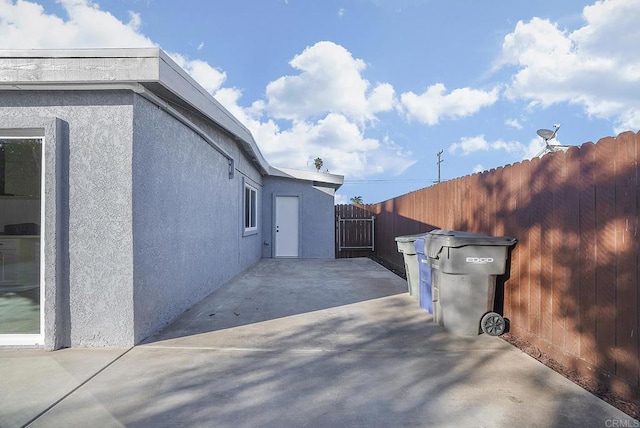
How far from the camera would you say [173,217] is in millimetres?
5113

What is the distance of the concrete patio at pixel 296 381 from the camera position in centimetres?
262

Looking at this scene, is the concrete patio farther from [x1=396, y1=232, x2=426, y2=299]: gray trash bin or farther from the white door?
the white door

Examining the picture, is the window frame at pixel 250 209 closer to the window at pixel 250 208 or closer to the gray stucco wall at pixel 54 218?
the window at pixel 250 208

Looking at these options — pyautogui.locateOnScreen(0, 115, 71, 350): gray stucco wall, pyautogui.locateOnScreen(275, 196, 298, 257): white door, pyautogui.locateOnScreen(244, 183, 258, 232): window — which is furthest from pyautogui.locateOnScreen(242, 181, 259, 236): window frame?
pyautogui.locateOnScreen(0, 115, 71, 350): gray stucco wall

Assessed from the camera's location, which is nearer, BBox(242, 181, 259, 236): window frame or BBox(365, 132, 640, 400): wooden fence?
BBox(365, 132, 640, 400): wooden fence

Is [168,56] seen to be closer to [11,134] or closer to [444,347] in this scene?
[11,134]

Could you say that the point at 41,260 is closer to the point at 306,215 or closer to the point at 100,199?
the point at 100,199

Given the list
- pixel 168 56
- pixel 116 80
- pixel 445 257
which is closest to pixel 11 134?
pixel 116 80

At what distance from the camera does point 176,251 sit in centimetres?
521

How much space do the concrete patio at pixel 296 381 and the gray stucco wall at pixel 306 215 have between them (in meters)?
8.30

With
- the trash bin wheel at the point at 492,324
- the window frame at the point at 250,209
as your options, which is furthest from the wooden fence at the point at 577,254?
the window frame at the point at 250,209

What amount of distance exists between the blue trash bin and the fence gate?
935 cm

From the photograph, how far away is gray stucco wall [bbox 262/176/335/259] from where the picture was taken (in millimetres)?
13477

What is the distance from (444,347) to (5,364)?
4.77m
